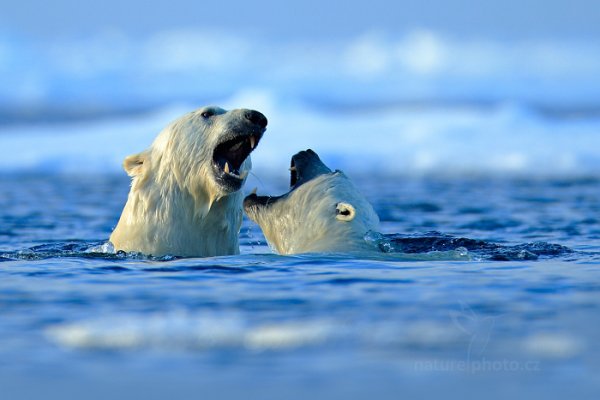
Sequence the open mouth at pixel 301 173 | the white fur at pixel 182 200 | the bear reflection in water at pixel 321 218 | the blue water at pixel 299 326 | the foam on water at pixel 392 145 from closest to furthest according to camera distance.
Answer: the blue water at pixel 299 326 → the white fur at pixel 182 200 → the bear reflection in water at pixel 321 218 → the open mouth at pixel 301 173 → the foam on water at pixel 392 145

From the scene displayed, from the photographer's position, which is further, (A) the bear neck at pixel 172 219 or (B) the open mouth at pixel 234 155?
(A) the bear neck at pixel 172 219

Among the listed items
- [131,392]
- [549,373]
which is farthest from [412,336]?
[131,392]

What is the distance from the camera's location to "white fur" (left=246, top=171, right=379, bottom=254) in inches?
277

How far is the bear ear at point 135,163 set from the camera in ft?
23.3

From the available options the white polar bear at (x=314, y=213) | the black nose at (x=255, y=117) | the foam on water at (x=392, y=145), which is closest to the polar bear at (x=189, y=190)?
the black nose at (x=255, y=117)

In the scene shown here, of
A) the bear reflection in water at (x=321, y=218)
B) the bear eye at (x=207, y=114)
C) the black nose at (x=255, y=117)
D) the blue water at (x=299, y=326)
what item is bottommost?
the blue water at (x=299, y=326)

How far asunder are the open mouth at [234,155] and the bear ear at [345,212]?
65 centimetres

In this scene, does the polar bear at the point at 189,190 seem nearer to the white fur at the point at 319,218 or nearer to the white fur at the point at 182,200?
the white fur at the point at 182,200

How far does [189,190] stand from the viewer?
693 cm

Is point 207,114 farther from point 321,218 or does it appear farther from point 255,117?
point 321,218

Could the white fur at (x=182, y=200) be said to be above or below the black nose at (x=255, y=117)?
below

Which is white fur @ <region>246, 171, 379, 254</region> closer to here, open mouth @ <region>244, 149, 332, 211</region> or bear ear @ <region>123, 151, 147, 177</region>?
open mouth @ <region>244, 149, 332, 211</region>

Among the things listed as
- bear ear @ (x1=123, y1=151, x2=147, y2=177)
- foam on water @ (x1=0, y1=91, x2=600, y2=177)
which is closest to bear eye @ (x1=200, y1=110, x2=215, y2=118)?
bear ear @ (x1=123, y1=151, x2=147, y2=177)

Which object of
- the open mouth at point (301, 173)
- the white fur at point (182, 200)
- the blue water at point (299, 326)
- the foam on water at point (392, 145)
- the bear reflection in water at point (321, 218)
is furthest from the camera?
the foam on water at point (392, 145)
